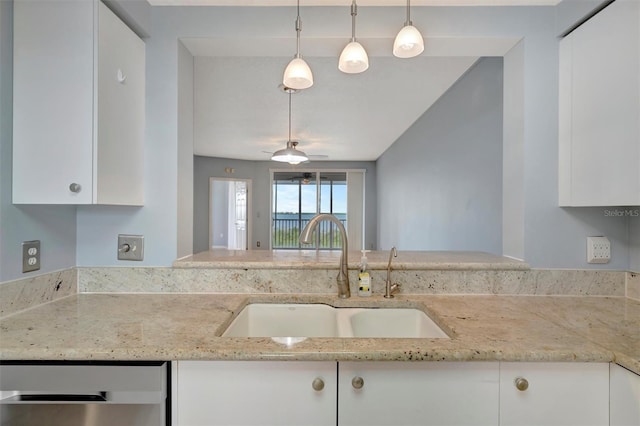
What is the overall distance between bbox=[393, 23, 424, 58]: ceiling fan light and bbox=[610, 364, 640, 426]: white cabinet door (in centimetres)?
119

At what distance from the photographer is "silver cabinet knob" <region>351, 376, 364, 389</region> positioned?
0.87m

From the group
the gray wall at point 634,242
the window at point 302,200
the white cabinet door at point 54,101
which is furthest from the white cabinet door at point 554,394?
the window at point 302,200

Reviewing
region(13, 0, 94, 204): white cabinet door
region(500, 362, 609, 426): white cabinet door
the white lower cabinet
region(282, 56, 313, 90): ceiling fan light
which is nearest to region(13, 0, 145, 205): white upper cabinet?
region(13, 0, 94, 204): white cabinet door

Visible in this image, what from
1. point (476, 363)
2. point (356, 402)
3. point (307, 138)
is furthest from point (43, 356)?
point (307, 138)

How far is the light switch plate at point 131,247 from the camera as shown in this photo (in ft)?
4.71

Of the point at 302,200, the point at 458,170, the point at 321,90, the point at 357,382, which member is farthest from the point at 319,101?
the point at 302,200

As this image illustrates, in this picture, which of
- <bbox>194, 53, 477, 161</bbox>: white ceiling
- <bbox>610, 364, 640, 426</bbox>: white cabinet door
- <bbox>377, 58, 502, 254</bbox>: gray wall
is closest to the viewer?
<bbox>610, 364, 640, 426</bbox>: white cabinet door

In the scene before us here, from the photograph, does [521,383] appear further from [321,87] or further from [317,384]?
[321,87]

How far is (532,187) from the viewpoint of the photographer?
1.45m

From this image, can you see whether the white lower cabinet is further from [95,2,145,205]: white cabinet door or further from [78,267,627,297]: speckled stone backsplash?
[95,2,145,205]: white cabinet door

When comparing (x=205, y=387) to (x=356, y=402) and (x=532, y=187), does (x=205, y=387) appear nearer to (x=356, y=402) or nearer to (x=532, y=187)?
(x=356, y=402)

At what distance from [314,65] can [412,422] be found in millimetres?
2330

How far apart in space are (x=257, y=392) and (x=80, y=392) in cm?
49

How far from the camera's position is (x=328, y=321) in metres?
1.34
